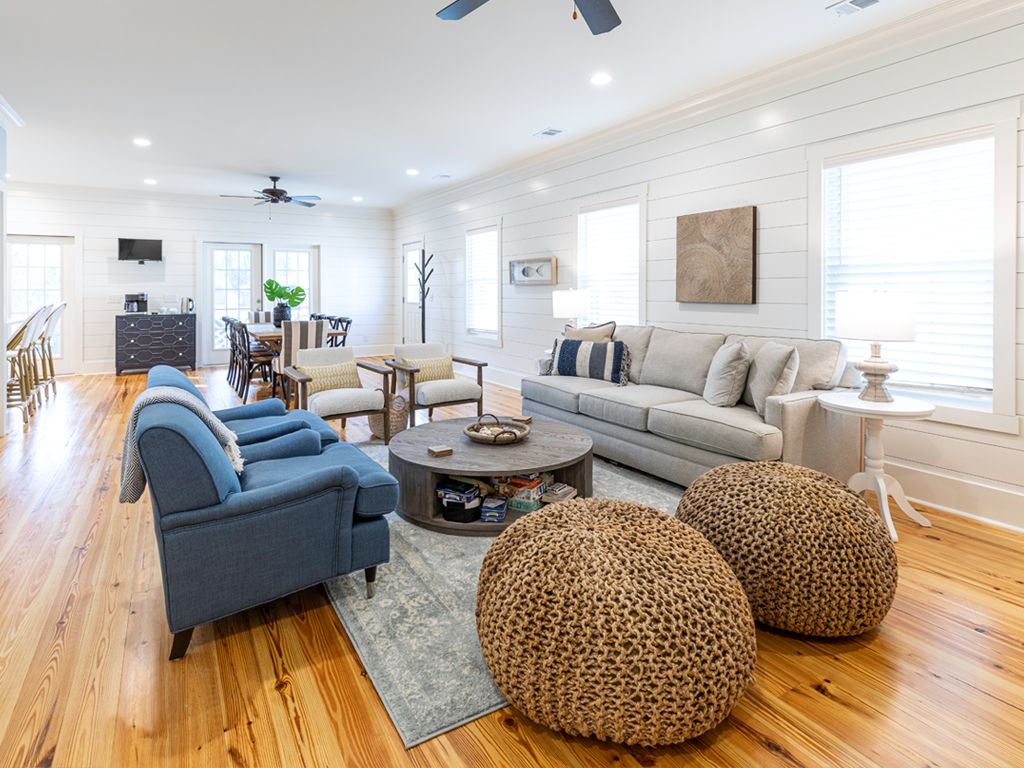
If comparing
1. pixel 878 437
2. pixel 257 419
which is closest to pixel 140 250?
pixel 257 419

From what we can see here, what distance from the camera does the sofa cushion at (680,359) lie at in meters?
4.36

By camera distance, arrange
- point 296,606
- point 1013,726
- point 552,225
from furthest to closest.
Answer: point 552,225, point 296,606, point 1013,726

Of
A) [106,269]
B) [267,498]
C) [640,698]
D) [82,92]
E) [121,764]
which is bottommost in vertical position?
[121,764]

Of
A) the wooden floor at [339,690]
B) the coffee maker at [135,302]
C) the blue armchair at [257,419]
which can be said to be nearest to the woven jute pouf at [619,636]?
the wooden floor at [339,690]

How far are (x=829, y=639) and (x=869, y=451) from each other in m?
1.48

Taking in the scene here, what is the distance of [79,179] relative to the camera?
8.34 metres

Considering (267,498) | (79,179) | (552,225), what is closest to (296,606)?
(267,498)

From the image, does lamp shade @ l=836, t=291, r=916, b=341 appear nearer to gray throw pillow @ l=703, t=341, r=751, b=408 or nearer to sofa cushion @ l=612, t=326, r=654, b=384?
gray throw pillow @ l=703, t=341, r=751, b=408

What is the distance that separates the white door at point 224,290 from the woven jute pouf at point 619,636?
382 inches

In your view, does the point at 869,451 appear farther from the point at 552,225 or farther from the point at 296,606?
the point at 552,225

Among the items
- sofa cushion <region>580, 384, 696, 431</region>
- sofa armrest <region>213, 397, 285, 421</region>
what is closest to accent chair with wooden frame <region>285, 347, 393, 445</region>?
sofa armrest <region>213, 397, 285, 421</region>

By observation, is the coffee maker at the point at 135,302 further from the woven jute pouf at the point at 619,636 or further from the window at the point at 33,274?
the woven jute pouf at the point at 619,636

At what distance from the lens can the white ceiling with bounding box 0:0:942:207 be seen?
3500mm

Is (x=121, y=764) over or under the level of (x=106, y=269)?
under
